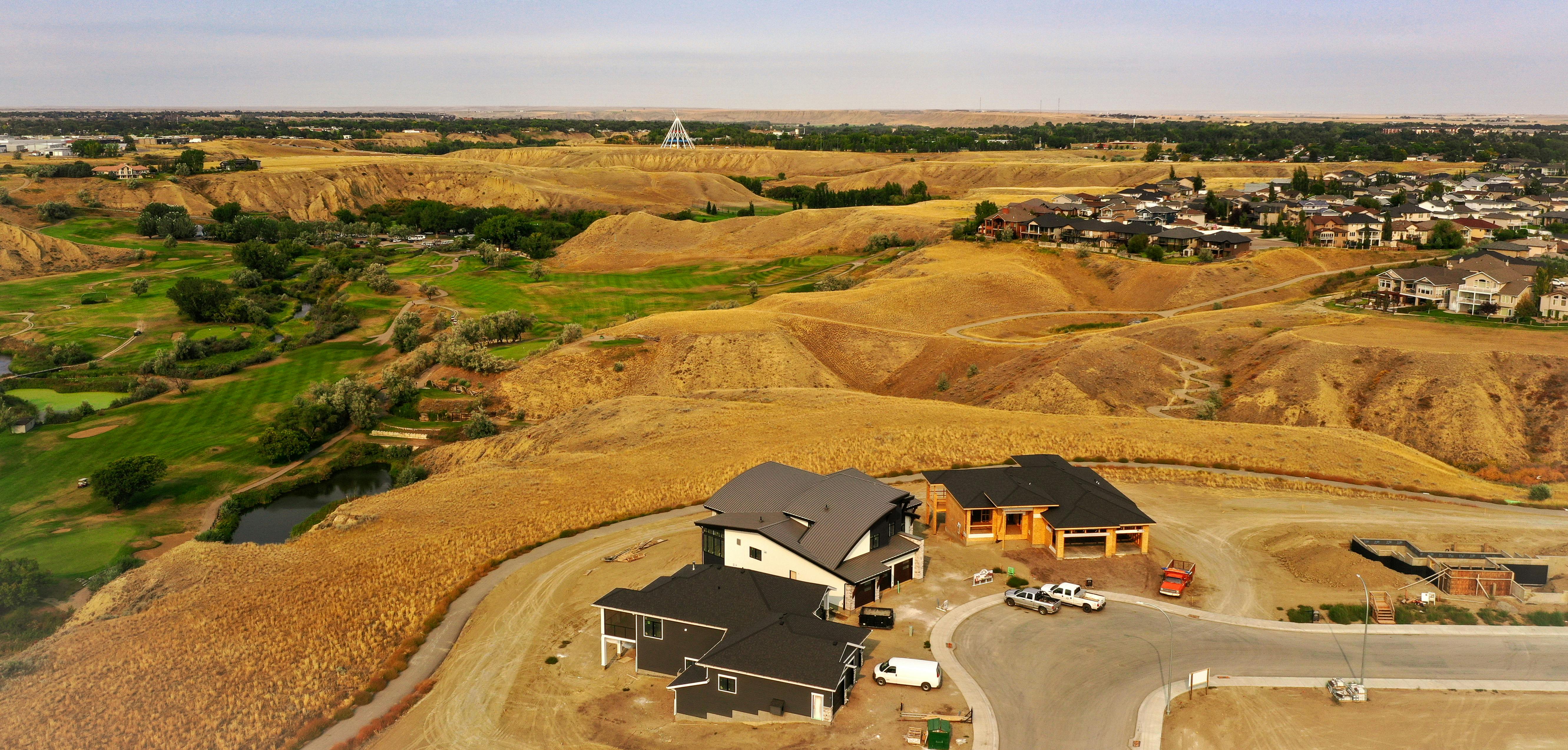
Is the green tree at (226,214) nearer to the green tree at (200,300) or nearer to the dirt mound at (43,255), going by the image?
the dirt mound at (43,255)

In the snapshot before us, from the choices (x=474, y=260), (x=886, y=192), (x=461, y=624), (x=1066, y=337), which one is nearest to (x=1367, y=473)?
(x=1066, y=337)

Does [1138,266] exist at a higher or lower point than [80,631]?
higher

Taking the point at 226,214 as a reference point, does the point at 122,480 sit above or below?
below

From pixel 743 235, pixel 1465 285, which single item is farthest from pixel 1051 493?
pixel 743 235

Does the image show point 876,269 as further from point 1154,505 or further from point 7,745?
point 7,745

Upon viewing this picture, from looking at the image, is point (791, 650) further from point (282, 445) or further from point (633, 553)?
point (282, 445)
